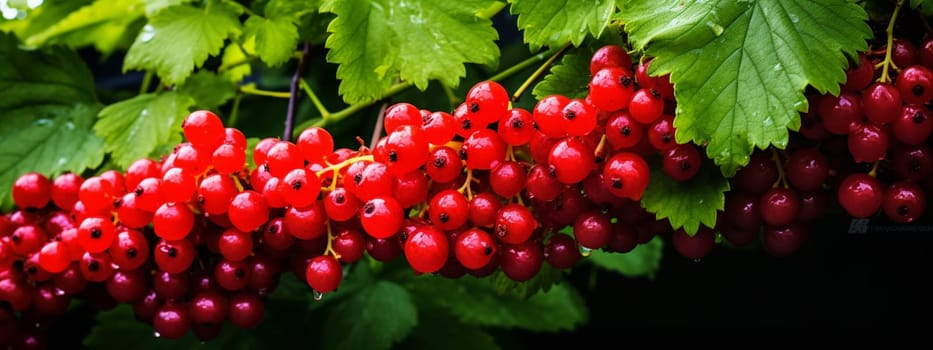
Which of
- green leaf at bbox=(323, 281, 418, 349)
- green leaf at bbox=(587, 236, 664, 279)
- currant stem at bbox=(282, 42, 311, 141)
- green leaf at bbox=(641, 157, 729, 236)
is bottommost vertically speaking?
green leaf at bbox=(587, 236, 664, 279)

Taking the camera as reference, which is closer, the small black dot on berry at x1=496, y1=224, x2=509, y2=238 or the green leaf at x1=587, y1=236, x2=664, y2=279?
the small black dot on berry at x1=496, y1=224, x2=509, y2=238

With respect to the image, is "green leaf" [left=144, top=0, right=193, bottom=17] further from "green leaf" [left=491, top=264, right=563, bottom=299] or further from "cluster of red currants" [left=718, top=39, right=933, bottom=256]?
"cluster of red currants" [left=718, top=39, right=933, bottom=256]

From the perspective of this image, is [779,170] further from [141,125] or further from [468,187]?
[141,125]

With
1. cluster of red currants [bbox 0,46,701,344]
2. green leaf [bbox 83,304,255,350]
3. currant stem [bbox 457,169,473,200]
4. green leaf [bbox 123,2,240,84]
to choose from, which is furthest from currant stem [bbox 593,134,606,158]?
green leaf [bbox 83,304,255,350]

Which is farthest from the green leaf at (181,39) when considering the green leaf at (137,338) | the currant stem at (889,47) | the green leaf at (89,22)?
the currant stem at (889,47)

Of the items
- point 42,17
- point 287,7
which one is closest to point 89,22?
point 42,17
